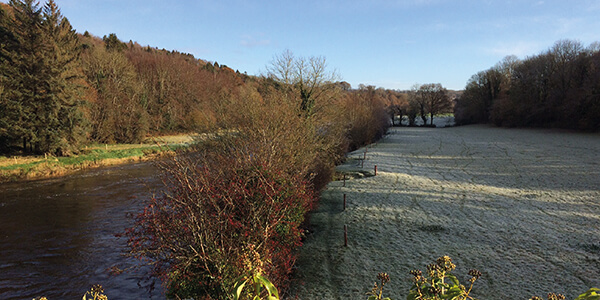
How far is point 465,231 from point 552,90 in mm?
48125

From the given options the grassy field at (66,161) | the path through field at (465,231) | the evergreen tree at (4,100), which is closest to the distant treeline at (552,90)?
the path through field at (465,231)

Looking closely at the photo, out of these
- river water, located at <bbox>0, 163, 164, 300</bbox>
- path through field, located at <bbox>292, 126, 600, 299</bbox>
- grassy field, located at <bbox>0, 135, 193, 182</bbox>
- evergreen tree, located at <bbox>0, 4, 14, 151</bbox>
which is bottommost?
river water, located at <bbox>0, 163, 164, 300</bbox>

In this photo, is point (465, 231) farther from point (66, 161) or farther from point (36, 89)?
point (36, 89)

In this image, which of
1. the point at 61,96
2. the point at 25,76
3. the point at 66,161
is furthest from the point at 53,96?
the point at 66,161

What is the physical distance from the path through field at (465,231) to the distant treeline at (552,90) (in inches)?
1046

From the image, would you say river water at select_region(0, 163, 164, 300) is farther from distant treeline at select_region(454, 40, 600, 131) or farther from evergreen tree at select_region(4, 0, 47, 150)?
distant treeline at select_region(454, 40, 600, 131)

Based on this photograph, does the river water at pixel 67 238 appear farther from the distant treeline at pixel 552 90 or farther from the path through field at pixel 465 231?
the distant treeline at pixel 552 90

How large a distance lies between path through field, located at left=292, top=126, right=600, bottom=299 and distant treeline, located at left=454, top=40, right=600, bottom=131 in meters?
26.6

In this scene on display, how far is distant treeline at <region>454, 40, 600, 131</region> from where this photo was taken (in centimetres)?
3862

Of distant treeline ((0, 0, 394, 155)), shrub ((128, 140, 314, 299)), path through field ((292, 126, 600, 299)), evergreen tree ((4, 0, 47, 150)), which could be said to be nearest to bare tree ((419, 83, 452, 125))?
distant treeline ((0, 0, 394, 155))

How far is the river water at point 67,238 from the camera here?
8.52 meters

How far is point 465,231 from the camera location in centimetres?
1023

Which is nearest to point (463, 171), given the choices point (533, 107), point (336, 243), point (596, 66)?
point (336, 243)

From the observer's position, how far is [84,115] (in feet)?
91.0
